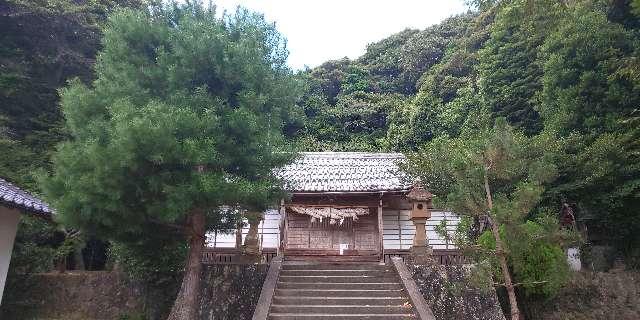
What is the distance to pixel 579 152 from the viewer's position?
12.4m

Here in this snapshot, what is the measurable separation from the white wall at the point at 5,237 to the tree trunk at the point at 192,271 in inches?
169

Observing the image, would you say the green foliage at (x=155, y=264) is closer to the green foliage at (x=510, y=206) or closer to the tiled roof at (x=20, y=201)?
the tiled roof at (x=20, y=201)

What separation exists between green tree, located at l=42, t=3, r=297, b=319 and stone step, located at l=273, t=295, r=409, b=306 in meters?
2.18

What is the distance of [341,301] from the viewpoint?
9523mm

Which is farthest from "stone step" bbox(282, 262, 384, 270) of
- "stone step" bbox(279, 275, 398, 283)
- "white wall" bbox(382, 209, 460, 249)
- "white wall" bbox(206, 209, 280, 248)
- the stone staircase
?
"white wall" bbox(382, 209, 460, 249)

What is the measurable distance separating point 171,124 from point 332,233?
9.65 meters

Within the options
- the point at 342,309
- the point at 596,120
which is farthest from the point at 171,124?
the point at 596,120

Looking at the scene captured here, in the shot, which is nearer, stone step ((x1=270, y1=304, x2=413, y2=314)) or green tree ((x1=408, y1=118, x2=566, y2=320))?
green tree ((x1=408, y1=118, x2=566, y2=320))

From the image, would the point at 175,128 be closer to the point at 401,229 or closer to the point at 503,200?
the point at 503,200

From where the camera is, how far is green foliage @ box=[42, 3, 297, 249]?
6.73 metres

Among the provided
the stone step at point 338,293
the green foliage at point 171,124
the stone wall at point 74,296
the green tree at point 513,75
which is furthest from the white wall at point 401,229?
the stone wall at point 74,296

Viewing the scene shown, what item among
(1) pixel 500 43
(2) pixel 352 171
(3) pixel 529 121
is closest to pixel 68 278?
(2) pixel 352 171

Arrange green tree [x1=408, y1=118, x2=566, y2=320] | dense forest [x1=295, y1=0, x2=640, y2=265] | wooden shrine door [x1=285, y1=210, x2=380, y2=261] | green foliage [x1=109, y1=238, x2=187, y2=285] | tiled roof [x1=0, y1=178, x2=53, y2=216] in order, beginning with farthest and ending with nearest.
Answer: wooden shrine door [x1=285, y1=210, x2=380, y2=261] < dense forest [x1=295, y1=0, x2=640, y2=265] < green foliage [x1=109, y1=238, x2=187, y2=285] < tiled roof [x1=0, y1=178, x2=53, y2=216] < green tree [x1=408, y1=118, x2=566, y2=320]

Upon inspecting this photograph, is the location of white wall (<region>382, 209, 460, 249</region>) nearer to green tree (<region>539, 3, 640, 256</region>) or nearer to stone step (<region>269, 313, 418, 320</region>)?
green tree (<region>539, 3, 640, 256</region>)
